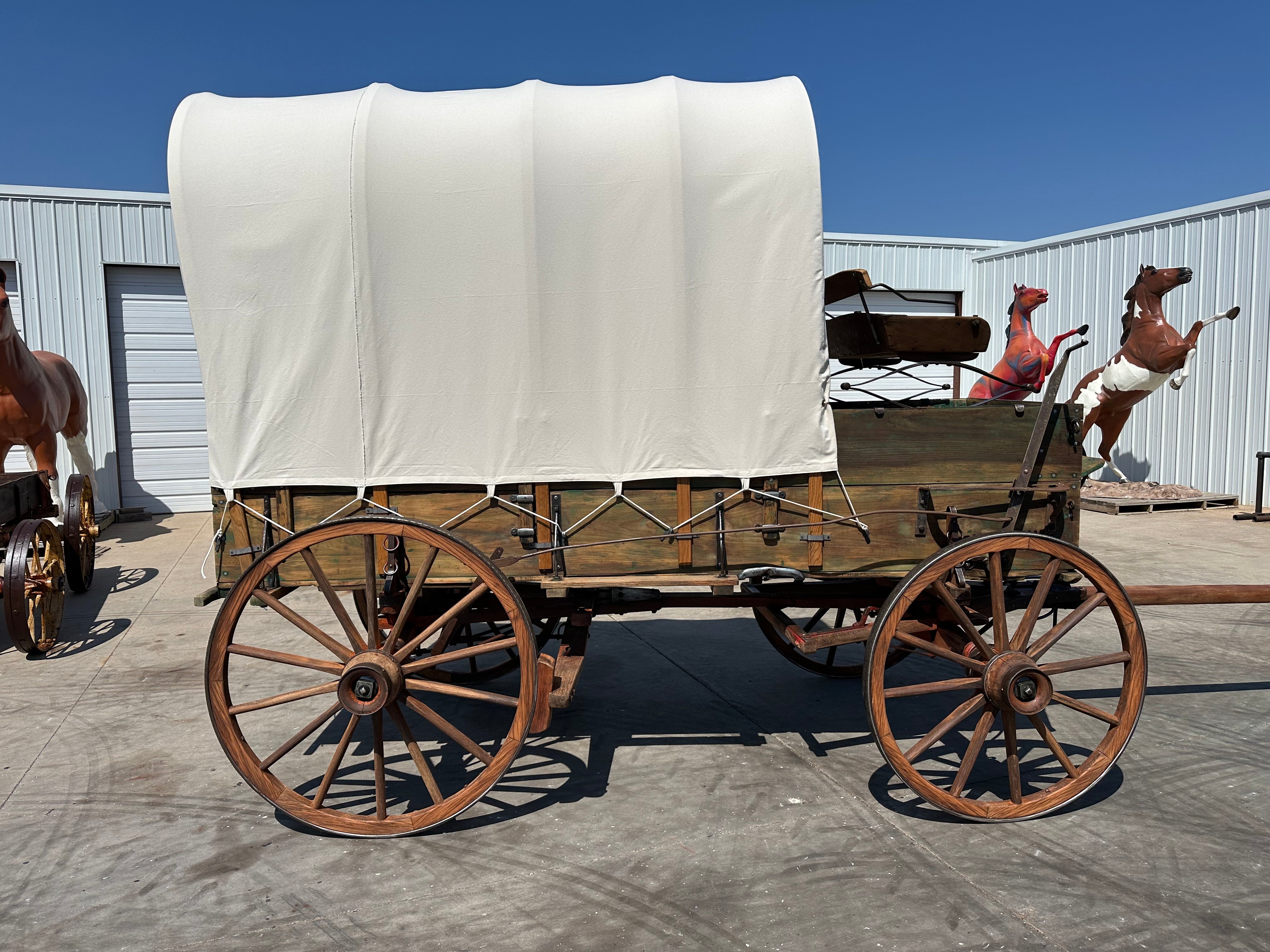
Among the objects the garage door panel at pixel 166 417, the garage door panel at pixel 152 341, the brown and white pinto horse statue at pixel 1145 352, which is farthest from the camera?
the garage door panel at pixel 166 417

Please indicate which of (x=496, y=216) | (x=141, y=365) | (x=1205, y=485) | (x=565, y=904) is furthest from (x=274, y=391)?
(x=1205, y=485)

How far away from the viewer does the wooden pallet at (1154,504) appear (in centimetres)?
1100

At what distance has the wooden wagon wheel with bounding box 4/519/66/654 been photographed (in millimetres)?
5305

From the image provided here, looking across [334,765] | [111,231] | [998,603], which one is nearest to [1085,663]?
[998,603]

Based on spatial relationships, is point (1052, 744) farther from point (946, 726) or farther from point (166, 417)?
point (166, 417)

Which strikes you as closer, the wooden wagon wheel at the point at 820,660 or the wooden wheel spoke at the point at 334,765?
the wooden wheel spoke at the point at 334,765

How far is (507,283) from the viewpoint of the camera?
3.19 meters

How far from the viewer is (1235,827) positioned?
3150 millimetres

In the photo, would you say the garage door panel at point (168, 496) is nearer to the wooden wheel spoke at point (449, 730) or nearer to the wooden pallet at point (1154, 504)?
the wooden wheel spoke at point (449, 730)

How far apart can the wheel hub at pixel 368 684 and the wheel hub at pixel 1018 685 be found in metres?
2.12

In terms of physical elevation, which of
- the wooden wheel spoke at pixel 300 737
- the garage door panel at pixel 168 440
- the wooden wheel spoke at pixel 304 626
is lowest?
the wooden wheel spoke at pixel 300 737

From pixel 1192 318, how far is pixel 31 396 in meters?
13.9

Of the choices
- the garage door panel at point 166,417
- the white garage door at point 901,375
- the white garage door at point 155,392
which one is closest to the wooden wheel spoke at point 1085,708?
the white garage door at point 901,375

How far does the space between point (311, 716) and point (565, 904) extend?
7.35 ft
